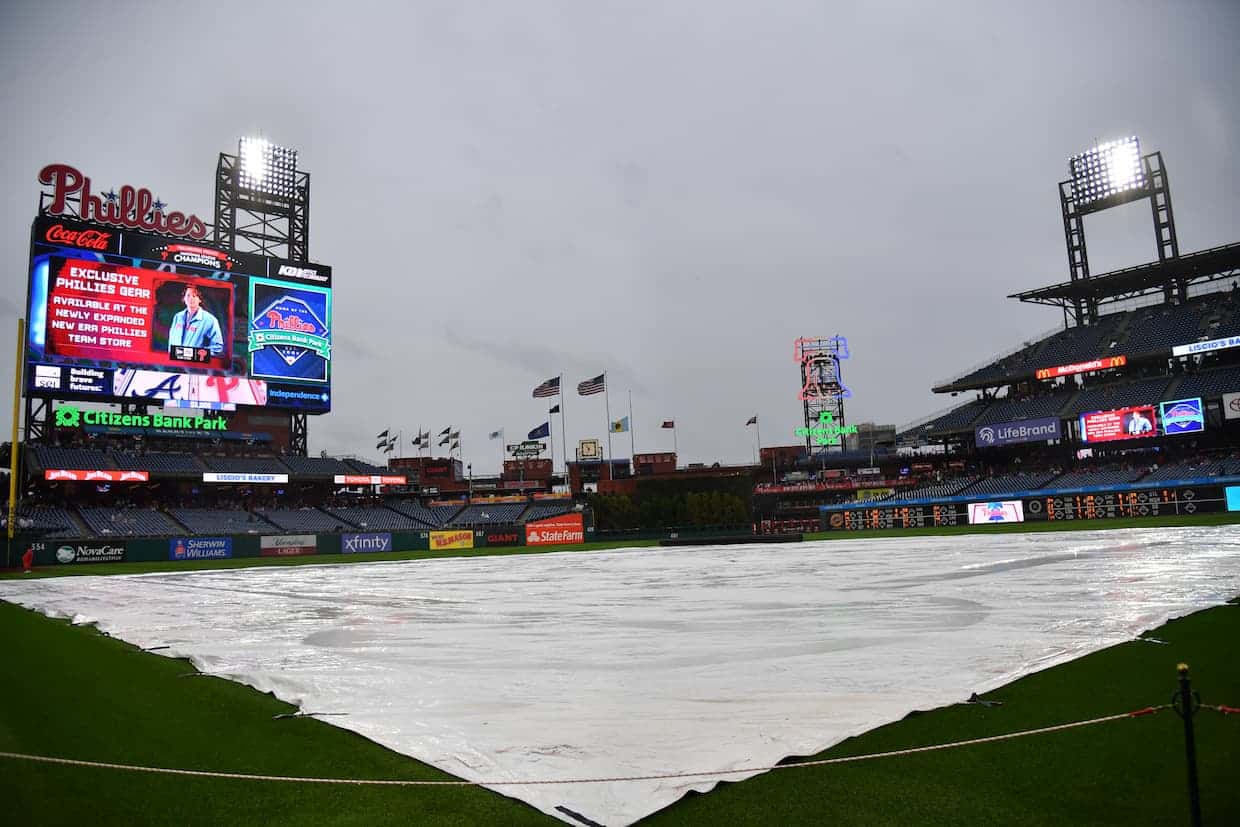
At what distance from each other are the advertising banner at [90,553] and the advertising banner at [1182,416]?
68.8 meters

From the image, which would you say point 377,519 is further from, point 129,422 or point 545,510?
point 129,422

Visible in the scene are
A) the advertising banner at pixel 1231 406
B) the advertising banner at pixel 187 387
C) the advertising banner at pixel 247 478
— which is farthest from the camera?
the advertising banner at pixel 247 478

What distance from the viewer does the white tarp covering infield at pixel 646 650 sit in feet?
18.1

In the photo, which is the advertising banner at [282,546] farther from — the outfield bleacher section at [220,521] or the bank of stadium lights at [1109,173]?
the bank of stadium lights at [1109,173]

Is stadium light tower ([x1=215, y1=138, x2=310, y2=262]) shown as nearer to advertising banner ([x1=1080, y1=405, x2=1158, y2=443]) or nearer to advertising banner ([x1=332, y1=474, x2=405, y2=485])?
advertising banner ([x1=332, y1=474, x2=405, y2=485])

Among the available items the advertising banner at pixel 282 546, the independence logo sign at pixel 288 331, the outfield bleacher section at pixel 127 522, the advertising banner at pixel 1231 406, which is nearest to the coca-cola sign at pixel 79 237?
the independence logo sign at pixel 288 331

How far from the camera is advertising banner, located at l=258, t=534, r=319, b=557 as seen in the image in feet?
165

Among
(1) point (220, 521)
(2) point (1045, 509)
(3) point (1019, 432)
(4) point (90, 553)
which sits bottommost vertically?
(2) point (1045, 509)

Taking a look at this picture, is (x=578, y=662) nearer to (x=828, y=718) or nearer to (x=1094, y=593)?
(x=828, y=718)

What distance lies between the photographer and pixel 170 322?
5400cm

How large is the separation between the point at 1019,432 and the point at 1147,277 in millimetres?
18365

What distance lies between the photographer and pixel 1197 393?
57.7 m

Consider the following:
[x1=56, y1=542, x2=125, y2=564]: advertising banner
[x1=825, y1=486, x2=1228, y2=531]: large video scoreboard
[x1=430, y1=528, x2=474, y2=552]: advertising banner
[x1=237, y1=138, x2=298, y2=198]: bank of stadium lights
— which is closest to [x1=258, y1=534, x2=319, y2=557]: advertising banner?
[x1=56, y1=542, x2=125, y2=564]: advertising banner

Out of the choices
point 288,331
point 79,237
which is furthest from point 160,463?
point 79,237
